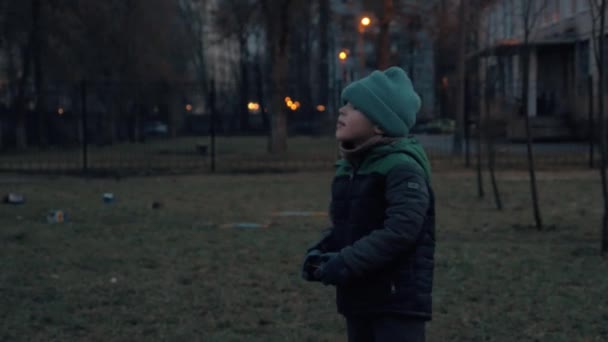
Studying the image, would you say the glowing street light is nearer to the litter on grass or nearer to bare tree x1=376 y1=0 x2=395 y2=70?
bare tree x1=376 y1=0 x2=395 y2=70

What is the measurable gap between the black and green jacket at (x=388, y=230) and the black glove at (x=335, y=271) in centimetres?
2

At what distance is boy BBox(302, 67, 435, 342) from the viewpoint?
124 inches

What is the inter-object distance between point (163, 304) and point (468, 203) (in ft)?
27.2

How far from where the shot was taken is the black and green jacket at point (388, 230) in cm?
314

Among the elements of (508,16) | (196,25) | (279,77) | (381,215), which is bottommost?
(381,215)

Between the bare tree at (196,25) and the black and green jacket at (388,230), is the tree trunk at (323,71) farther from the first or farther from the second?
the black and green jacket at (388,230)

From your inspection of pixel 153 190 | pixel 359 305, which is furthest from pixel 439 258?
pixel 153 190

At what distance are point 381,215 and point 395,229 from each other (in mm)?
166

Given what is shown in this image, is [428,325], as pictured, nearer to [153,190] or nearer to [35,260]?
[35,260]

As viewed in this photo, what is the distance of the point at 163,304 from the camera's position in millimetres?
6621

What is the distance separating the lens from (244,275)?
25.4ft

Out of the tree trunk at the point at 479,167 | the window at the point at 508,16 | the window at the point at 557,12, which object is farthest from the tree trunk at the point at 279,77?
the window at the point at 557,12

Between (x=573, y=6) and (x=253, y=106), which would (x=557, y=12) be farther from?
(x=253, y=106)

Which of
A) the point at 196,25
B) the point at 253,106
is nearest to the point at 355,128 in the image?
the point at 253,106
